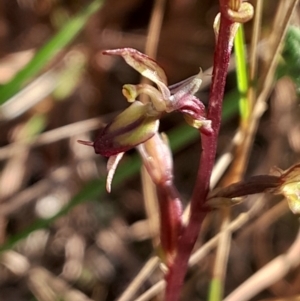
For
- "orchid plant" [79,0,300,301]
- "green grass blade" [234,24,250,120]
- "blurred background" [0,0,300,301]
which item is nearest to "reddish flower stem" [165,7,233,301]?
"orchid plant" [79,0,300,301]

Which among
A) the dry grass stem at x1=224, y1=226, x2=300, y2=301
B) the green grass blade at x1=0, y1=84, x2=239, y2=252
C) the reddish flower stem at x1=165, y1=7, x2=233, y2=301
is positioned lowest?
the dry grass stem at x1=224, y1=226, x2=300, y2=301

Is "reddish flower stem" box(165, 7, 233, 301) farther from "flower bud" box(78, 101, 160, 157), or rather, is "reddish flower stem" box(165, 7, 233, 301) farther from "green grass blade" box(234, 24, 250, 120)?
"green grass blade" box(234, 24, 250, 120)

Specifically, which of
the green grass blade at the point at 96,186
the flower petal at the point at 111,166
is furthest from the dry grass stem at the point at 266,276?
the flower petal at the point at 111,166

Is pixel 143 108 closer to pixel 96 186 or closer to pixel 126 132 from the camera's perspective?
pixel 126 132

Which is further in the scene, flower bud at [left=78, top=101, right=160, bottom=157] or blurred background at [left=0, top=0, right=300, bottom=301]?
blurred background at [left=0, top=0, right=300, bottom=301]

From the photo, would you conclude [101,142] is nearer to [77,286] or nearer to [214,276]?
[214,276]

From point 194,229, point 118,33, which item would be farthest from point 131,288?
point 118,33

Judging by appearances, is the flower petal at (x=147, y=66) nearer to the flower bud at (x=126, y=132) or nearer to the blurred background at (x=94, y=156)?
the flower bud at (x=126, y=132)
